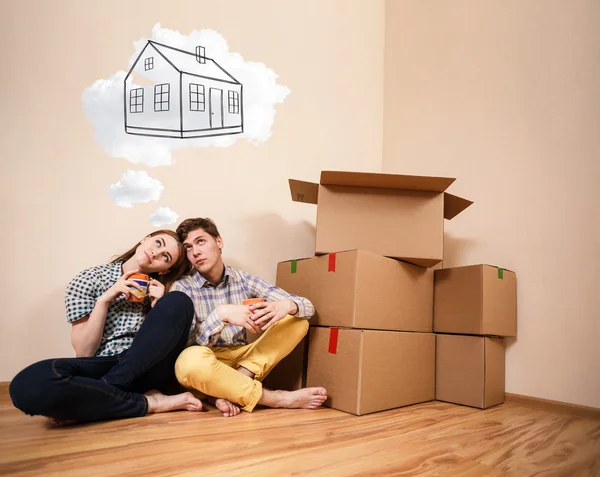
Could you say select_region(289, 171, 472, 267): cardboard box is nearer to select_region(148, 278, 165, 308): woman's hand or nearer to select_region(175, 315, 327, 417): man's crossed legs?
select_region(175, 315, 327, 417): man's crossed legs

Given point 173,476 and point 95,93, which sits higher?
point 95,93

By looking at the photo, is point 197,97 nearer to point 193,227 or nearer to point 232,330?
point 193,227

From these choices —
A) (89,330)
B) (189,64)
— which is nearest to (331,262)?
(89,330)

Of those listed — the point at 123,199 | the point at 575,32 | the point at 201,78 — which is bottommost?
the point at 123,199

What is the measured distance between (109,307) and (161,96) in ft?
2.58

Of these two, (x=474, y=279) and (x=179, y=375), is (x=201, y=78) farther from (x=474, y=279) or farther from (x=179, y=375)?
(x=474, y=279)

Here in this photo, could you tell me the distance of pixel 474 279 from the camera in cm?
141

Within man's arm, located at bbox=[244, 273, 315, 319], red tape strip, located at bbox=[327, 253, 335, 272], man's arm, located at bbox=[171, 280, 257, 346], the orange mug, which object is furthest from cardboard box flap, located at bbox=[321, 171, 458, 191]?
the orange mug

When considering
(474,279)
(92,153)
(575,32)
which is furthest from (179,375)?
(575,32)

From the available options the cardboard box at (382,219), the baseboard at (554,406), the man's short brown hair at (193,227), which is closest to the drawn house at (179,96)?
the man's short brown hair at (193,227)

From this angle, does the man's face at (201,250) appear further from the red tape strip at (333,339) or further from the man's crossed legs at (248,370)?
the red tape strip at (333,339)

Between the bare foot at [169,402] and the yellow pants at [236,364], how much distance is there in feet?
0.11

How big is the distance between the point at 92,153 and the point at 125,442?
949 millimetres

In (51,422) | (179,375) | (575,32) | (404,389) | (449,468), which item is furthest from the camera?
(575,32)
